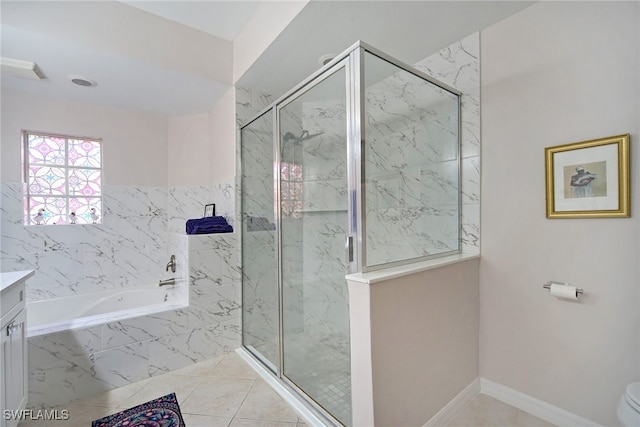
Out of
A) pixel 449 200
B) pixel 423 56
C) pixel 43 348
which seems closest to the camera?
pixel 43 348

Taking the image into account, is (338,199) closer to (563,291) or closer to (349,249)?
(349,249)

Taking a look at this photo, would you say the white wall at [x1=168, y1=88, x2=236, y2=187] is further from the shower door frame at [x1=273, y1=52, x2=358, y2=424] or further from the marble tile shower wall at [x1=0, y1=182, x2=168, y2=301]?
the shower door frame at [x1=273, y1=52, x2=358, y2=424]

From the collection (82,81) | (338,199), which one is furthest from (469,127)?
(82,81)

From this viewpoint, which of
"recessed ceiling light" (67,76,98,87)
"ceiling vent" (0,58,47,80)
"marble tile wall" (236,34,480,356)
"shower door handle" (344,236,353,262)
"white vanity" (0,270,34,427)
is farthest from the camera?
"recessed ceiling light" (67,76,98,87)

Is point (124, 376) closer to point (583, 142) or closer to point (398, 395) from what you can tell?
point (398, 395)

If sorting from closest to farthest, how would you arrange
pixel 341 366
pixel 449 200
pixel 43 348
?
pixel 341 366
pixel 43 348
pixel 449 200

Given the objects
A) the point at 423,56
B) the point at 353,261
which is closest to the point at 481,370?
the point at 353,261

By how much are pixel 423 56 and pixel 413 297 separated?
181cm

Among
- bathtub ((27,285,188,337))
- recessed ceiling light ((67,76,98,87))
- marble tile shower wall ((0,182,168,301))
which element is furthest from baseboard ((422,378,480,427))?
recessed ceiling light ((67,76,98,87))

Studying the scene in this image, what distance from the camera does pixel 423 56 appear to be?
2211 mm

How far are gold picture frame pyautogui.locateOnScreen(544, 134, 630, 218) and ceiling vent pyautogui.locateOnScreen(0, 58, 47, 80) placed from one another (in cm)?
350

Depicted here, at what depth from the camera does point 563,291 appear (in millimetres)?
1521

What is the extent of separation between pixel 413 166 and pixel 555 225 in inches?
33.4

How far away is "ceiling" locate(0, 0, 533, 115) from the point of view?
1.77m
